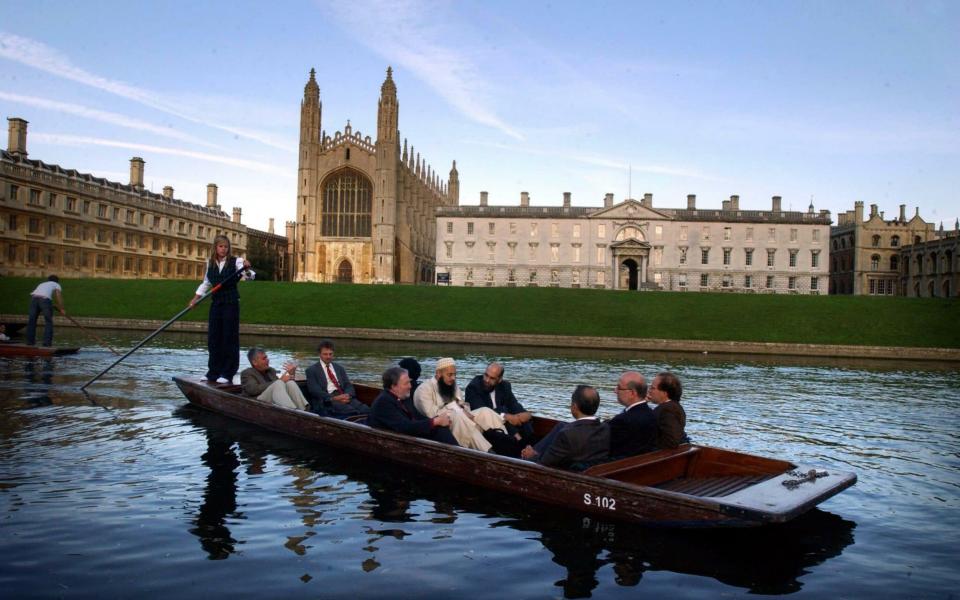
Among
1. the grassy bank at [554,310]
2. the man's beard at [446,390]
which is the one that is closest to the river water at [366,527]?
the man's beard at [446,390]

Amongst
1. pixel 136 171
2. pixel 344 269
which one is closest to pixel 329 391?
pixel 344 269

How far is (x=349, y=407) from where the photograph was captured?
12148mm

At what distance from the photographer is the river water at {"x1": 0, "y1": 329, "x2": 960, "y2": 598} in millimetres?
6305

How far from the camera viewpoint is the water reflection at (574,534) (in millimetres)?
6762

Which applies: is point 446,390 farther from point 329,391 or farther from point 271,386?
point 271,386

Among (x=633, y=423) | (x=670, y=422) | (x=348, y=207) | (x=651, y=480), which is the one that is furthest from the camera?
(x=348, y=207)

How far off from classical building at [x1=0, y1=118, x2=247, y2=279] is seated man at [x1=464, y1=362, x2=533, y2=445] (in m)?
59.5

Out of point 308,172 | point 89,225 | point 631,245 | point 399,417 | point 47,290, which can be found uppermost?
point 308,172

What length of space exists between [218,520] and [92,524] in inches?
46.1

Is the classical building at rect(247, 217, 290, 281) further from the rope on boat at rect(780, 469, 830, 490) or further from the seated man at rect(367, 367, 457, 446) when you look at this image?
the rope on boat at rect(780, 469, 830, 490)

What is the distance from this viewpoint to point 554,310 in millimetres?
43875

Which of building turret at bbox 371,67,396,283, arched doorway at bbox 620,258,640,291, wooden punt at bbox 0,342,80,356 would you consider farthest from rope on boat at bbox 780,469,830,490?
building turret at bbox 371,67,396,283

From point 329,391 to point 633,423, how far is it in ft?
18.7

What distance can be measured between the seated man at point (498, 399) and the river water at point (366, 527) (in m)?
1.39
